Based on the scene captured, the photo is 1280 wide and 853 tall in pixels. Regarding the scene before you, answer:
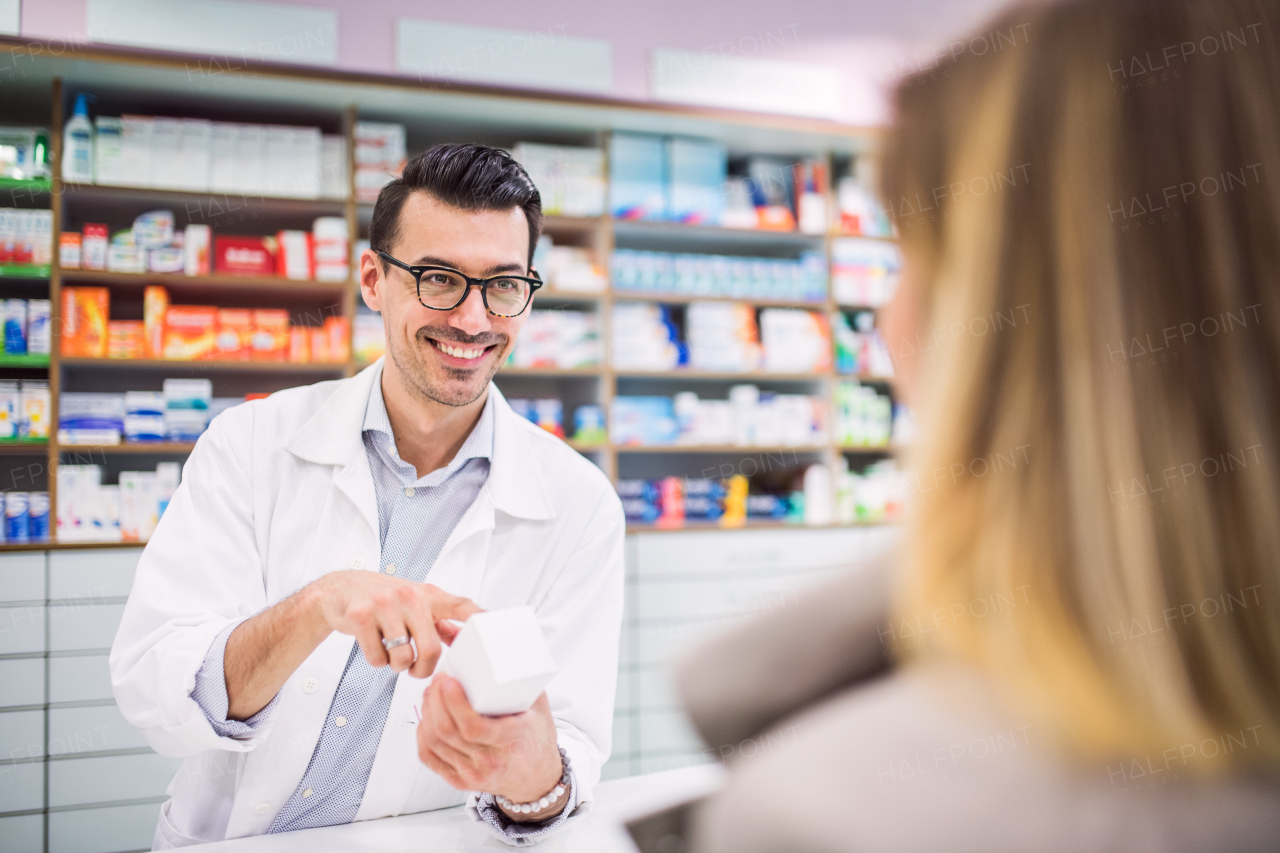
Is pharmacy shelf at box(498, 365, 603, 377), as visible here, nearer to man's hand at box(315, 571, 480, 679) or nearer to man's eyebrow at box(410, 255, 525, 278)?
man's eyebrow at box(410, 255, 525, 278)

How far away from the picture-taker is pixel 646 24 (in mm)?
3809

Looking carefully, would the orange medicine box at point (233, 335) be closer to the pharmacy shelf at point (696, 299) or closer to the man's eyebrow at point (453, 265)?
the pharmacy shelf at point (696, 299)

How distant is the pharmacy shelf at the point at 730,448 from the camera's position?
3.71 metres

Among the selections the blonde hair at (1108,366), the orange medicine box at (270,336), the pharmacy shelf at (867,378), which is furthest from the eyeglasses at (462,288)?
the pharmacy shelf at (867,378)

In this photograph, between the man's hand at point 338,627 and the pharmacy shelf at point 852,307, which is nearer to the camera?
the man's hand at point 338,627

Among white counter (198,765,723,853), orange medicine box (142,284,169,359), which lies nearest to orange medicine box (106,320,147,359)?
orange medicine box (142,284,169,359)

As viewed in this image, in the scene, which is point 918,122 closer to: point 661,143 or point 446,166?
point 446,166

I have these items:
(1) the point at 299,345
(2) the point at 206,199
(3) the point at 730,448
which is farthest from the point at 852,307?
(2) the point at 206,199

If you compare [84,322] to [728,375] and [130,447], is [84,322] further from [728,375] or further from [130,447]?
[728,375]

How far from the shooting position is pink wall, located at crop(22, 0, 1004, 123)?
11.1ft

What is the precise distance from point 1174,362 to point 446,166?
5.01 ft

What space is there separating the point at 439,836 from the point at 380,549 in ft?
Result: 1.88

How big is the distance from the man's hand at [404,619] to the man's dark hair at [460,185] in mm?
862

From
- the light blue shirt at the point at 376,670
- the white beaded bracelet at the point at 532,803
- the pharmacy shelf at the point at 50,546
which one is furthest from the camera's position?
the pharmacy shelf at the point at 50,546
